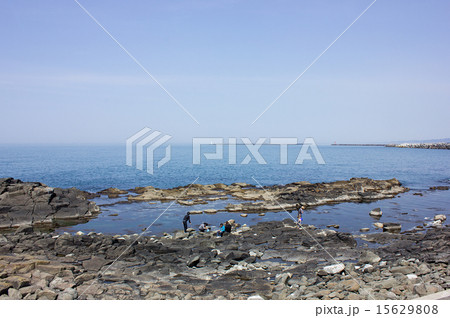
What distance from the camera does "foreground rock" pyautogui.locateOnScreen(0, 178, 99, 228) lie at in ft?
94.4

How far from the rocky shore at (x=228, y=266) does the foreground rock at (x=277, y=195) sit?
1203 centimetres

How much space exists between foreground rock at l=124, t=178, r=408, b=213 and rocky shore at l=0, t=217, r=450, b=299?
39.5ft

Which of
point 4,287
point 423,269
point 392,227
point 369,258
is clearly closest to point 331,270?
point 369,258

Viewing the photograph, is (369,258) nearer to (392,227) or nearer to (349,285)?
(349,285)

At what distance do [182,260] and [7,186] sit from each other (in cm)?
2233

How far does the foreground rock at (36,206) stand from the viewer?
28.8 metres

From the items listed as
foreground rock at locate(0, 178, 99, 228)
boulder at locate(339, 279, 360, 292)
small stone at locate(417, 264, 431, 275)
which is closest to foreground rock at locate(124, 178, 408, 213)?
foreground rock at locate(0, 178, 99, 228)

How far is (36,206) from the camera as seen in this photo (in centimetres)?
3033

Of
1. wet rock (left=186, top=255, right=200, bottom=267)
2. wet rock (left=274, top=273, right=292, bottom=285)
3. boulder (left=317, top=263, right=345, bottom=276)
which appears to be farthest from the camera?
wet rock (left=186, top=255, right=200, bottom=267)

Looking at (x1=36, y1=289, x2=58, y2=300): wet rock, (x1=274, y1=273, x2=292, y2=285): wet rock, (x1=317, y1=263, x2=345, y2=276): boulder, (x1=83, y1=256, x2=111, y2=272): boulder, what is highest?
(x1=36, y1=289, x2=58, y2=300): wet rock

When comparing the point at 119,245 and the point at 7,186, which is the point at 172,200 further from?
the point at 119,245

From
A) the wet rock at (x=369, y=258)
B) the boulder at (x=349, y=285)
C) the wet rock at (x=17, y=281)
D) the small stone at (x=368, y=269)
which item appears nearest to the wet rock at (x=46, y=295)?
the wet rock at (x=17, y=281)

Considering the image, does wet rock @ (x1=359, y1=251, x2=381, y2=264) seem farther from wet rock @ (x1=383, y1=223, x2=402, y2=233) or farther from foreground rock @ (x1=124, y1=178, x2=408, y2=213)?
foreground rock @ (x1=124, y1=178, x2=408, y2=213)

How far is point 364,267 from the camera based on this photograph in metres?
15.7
